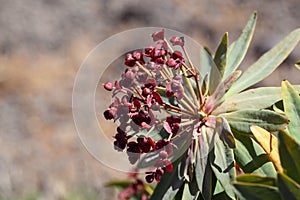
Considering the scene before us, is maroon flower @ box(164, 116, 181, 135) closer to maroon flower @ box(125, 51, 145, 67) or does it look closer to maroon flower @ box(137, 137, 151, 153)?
maroon flower @ box(137, 137, 151, 153)

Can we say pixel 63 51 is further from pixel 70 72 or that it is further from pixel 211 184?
pixel 211 184

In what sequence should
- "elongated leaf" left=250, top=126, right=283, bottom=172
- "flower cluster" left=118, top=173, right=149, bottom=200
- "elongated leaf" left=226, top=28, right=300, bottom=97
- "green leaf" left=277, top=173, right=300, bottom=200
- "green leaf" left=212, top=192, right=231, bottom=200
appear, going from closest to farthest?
1. "green leaf" left=277, top=173, right=300, bottom=200
2. "elongated leaf" left=250, top=126, right=283, bottom=172
3. "green leaf" left=212, top=192, right=231, bottom=200
4. "elongated leaf" left=226, top=28, right=300, bottom=97
5. "flower cluster" left=118, top=173, right=149, bottom=200

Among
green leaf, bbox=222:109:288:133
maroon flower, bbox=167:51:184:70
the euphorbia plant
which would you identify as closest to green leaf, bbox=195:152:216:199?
the euphorbia plant

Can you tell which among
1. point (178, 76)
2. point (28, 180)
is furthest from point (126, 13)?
point (178, 76)

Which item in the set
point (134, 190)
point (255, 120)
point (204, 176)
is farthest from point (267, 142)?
point (134, 190)

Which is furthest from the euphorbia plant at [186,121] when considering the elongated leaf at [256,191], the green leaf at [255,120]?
the elongated leaf at [256,191]

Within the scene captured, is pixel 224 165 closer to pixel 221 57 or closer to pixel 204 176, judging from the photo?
pixel 204 176

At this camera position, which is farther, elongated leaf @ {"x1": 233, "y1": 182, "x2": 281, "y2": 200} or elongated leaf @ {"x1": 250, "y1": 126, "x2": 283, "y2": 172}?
elongated leaf @ {"x1": 250, "y1": 126, "x2": 283, "y2": 172}

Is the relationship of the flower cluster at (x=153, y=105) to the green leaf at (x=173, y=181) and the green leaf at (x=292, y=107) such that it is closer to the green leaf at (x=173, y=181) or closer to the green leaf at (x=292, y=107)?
the green leaf at (x=173, y=181)
